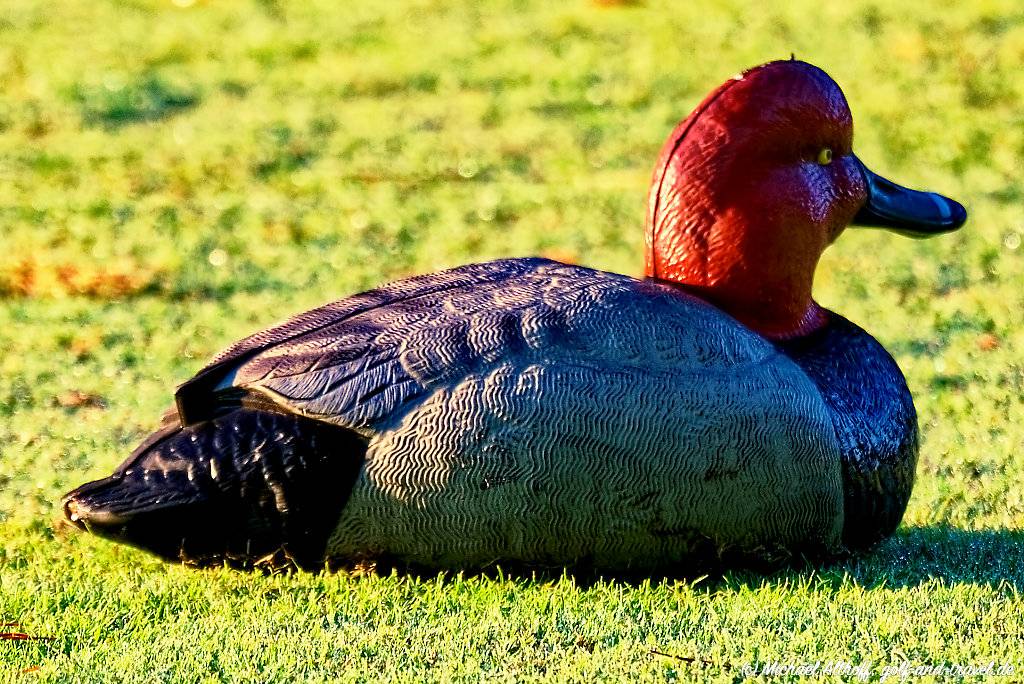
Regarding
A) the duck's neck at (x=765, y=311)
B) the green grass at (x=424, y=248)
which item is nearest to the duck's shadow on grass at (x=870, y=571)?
the green grass at (x=424, y=248)

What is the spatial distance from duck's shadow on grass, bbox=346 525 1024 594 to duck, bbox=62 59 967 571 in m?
0.05

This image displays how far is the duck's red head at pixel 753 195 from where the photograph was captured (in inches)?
170

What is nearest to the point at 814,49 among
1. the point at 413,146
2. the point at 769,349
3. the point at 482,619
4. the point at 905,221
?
the point at 413,146

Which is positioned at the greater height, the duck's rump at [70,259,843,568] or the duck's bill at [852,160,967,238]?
the duck's bill at [852,160,967,238]

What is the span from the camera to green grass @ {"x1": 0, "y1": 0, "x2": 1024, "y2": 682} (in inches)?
145

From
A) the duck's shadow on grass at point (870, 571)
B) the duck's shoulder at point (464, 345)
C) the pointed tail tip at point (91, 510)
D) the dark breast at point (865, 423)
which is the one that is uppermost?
the duck's shoulder at point (464, 345)

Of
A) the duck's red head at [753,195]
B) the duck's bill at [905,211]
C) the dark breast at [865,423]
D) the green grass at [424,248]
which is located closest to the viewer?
the green grass at [424,248]

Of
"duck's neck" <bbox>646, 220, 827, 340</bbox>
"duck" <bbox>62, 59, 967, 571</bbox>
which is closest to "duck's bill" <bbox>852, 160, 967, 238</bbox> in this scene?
"duck's neck" <bbox>646, 220, 827, 340</bbox>

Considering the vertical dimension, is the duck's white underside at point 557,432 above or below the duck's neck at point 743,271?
below

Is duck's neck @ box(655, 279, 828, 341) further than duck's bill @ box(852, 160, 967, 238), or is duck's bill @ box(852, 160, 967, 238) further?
duck's bill @ box(852, 160, 967, 238)

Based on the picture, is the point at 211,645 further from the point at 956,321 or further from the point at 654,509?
the point at 956,321

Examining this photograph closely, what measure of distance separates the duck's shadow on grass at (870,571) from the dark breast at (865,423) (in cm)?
10

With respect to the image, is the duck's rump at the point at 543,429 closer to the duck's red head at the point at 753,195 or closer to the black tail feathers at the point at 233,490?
the black tail feathers at the point at 233,490

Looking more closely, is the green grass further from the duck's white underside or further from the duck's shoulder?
the duck's shoulder
